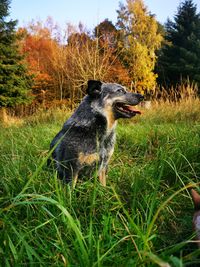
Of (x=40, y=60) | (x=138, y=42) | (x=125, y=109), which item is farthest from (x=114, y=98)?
(x=138, y=42)

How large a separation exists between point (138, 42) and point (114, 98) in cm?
2868

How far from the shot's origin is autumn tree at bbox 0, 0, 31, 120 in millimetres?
19734

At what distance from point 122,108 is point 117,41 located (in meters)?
28.3

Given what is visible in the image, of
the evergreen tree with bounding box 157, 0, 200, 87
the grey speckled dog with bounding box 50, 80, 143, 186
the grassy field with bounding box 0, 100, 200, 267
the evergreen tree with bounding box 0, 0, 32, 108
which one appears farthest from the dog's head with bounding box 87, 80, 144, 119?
the evergreen tree with bounding box 157, 0, 200, 87

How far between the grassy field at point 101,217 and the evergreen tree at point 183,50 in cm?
2491

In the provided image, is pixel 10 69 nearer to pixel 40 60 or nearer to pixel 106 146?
pixel 40 60

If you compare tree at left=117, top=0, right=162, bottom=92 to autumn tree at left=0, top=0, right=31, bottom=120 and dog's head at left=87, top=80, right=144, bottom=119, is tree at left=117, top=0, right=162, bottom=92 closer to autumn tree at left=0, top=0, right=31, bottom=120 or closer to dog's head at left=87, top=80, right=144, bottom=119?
autumn tree at left=0, top=0, right=31, bottom=120

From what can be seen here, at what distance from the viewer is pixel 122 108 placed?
3738 millimetres

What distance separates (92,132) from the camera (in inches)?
130

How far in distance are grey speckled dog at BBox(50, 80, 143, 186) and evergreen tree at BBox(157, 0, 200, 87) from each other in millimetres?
24879

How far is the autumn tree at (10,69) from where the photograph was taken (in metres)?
19.7

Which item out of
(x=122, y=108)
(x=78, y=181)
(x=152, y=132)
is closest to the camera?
(x=78, y=181)

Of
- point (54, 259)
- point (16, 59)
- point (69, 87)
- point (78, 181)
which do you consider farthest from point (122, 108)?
point (69, 87)

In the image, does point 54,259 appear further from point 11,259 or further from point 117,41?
point 117,41
